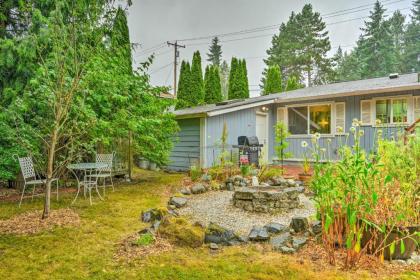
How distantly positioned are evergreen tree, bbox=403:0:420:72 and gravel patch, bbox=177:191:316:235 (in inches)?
1100

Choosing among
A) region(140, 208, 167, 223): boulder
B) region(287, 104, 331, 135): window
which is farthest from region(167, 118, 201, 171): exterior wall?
region(140, 208, 167, 223): boulder

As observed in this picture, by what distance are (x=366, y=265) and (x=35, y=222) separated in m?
4.25

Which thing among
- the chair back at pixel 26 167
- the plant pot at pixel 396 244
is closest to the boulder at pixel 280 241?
the plant pot at pixel 396 244

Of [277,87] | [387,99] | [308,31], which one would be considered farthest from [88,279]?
[308,31]

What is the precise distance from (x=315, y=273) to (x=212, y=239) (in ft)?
4.06

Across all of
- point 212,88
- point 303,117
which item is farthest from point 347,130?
point 212,88

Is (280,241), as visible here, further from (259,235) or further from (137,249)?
(137,249)

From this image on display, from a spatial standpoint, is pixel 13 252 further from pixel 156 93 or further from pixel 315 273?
pixel 156 93

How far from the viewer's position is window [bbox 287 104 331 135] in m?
9.80

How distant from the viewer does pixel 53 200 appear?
5.62 meters

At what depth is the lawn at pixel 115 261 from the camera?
8.61 feet

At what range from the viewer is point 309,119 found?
10.1m

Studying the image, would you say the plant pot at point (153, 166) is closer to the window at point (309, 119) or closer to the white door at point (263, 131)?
the white door at point (263, 131)

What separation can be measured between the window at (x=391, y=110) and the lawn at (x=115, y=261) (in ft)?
23.1
